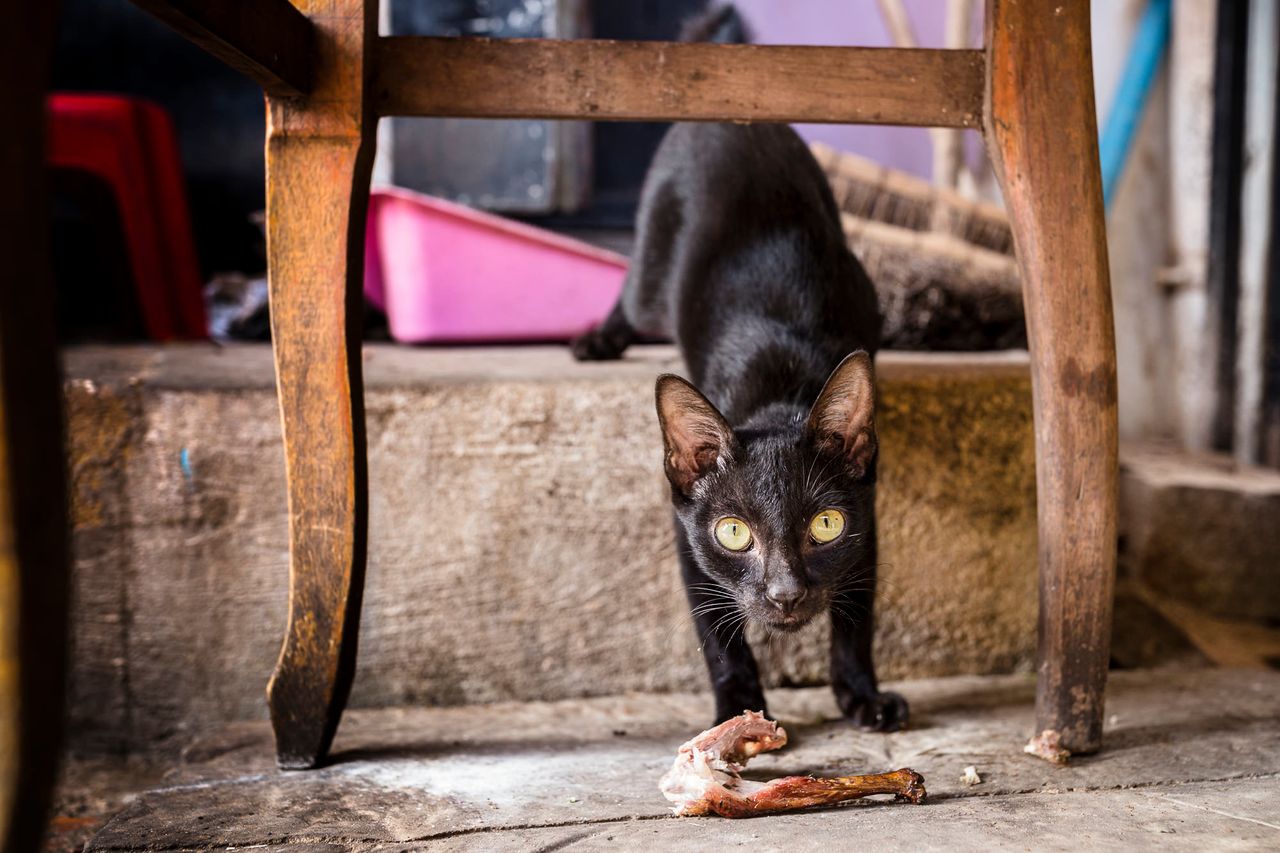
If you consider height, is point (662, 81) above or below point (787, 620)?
above

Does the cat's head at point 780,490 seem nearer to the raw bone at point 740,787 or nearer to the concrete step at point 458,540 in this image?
the raw bone at point 740,787

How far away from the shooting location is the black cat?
1310mm

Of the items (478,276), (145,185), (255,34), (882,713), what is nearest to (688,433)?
(882,713)

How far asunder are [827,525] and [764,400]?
27 cm

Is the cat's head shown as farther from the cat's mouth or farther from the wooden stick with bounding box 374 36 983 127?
the wooden stick with bounding box 374 36 983 127

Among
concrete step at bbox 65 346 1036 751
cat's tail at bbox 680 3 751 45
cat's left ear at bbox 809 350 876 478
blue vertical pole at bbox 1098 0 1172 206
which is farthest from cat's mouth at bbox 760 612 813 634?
blue vertical pole at bbox 1098 0 1172 206

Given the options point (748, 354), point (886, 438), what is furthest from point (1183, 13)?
point (748, 354)

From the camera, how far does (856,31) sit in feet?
11.5

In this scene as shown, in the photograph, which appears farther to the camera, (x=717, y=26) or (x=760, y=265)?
(x=717, y=26)

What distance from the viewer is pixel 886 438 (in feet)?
5.90

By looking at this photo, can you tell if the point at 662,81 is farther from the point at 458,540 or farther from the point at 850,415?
the point at 458,540

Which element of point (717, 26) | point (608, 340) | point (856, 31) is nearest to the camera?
point (608, 340)

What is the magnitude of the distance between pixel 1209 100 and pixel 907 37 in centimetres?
89

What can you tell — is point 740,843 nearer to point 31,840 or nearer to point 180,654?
point 31,840
